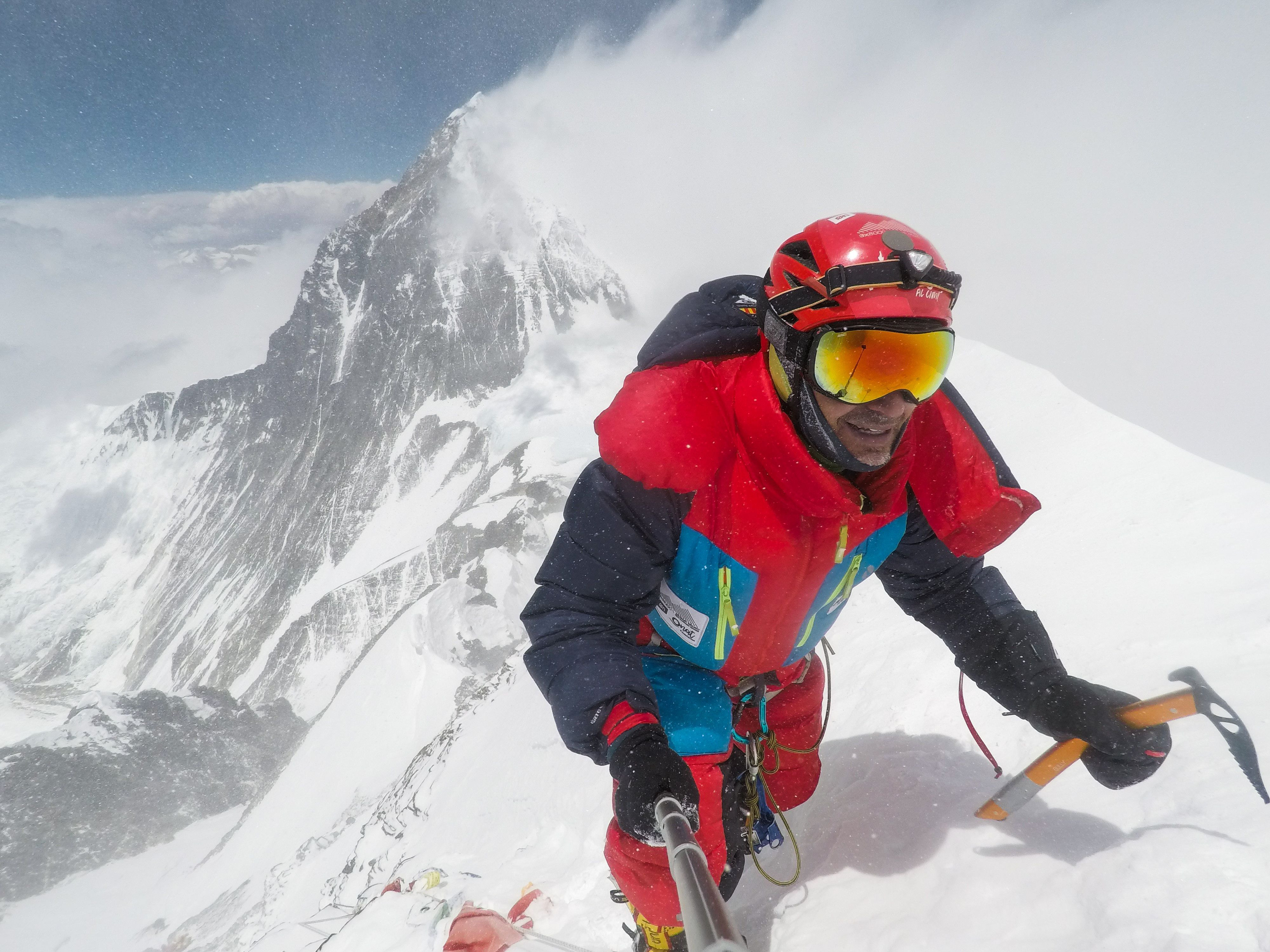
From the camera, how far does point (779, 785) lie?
11.2 feet

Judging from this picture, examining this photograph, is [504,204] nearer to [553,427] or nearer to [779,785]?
[553,427]

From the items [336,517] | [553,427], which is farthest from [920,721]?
[336,517]

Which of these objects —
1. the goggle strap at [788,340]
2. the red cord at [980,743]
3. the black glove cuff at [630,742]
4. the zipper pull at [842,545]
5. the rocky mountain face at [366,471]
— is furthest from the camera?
the rocky mountain face at [366,471]

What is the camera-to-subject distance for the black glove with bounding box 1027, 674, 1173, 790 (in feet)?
7.47

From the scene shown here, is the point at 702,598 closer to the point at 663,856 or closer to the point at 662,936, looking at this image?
the point at 663,856

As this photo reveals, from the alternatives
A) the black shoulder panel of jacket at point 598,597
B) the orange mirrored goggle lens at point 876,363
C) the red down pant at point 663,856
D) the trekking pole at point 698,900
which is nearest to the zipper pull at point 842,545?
the orange mirrored goggle lens at point 876,363

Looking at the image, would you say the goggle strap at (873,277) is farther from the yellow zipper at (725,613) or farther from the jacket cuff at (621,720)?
the jacket cuff at (621,720)

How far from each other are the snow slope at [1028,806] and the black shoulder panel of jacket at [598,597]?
1.30 meters

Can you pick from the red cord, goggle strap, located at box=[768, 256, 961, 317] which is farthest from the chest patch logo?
goggle strap, located at box=[768, 256, 961, 317]

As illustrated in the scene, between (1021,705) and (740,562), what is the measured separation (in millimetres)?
1373

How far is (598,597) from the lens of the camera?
7.74 ft

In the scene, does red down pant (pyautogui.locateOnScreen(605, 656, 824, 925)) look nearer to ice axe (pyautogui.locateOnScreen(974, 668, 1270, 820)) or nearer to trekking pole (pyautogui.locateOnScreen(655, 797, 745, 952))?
trekking pole (pyautogui.locateOnScreen(655, 797, 745, 952))

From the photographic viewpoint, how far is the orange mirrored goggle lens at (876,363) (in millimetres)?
2182

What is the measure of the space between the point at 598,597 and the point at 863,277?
4.84 feet
